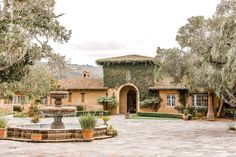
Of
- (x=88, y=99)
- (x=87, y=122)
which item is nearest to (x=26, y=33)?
(x=87, y=122)

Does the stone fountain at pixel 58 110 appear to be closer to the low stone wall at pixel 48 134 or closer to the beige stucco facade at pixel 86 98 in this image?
the low stone wall at pixel 48 134

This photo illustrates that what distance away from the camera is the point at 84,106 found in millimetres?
38312

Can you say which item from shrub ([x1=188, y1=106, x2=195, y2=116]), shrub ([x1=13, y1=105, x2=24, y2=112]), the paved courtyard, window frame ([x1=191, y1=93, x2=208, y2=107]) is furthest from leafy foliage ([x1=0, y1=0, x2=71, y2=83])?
shrub ([x1=13, y1=105, x2=24, y2=112])

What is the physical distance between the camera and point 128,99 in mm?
39938

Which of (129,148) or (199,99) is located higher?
(199,99)

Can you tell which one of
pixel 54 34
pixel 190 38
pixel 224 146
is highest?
pixel 190 38

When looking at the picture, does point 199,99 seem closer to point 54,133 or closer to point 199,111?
point 199,111

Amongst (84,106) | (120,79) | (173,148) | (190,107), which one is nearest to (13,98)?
(84,106)

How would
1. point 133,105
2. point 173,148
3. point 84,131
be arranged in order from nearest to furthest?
point 173,148, point 84,131, point 133,105

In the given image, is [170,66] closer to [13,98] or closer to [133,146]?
[133,146]

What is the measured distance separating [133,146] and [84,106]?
2484cm

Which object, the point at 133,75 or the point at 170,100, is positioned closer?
the point at 170,100

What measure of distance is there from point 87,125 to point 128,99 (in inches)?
975

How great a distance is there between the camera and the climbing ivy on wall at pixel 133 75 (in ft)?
125
